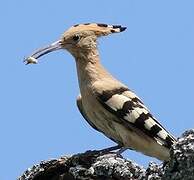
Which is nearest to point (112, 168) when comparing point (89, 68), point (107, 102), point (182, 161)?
point (182, 161)

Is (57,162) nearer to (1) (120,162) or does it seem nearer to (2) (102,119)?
(1) (120,162)

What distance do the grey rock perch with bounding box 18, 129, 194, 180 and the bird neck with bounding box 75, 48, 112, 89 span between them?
107 centimetres

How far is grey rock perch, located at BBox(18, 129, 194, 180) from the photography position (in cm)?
210

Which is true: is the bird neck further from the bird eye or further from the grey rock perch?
the grey rock perch

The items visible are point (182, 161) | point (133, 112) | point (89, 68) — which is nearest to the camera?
point (182, 161)

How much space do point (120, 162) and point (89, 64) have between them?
178 centimetres

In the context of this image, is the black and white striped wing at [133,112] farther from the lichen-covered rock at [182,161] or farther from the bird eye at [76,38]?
the lichen-covered rock at [182,161]

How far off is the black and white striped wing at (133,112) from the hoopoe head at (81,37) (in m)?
0.44

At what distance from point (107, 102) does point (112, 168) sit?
146 cm

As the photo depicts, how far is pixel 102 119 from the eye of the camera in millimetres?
4137

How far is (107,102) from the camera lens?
419 centimetres

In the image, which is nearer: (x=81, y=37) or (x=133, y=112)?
(x=133, y=112)

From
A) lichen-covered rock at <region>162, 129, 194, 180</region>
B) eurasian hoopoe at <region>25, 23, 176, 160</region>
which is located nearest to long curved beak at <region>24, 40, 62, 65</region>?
eurasian hoopoe at <region>25, 23, 176, 160</region>

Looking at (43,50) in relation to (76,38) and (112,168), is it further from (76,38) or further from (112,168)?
(112,168)
